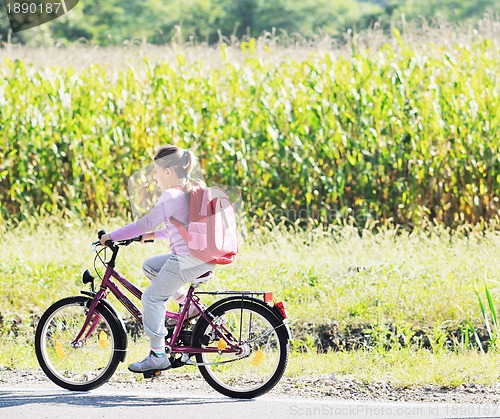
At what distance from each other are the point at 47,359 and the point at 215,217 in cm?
151

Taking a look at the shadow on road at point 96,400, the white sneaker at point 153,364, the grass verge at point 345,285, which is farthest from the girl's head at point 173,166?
the grass verge at point 345,285

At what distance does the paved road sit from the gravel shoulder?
14 centimetres

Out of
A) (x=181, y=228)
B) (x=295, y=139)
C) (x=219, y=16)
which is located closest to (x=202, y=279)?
(x=181, y=228)

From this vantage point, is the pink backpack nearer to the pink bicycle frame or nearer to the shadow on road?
the pink bicycle frame

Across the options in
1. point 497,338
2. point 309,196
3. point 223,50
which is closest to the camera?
point 497,338

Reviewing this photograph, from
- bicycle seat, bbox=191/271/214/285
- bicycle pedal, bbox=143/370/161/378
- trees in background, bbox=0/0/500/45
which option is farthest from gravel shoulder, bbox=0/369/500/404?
trees in background, bbox=0/0/500/45

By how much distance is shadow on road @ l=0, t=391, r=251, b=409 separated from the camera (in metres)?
6.03

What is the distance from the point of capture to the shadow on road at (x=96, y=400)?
6.03 metres

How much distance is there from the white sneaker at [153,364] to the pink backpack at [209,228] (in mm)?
690

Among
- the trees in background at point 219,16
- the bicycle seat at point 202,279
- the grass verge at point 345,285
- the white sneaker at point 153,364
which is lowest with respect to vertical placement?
the grass verge at point 345,285

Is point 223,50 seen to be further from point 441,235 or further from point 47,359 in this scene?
point 47,359

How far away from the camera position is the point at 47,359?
6.46 m

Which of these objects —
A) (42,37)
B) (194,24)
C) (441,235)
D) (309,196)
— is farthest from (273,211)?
(194,24)

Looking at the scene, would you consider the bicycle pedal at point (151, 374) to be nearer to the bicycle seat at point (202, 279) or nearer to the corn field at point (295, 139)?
the bicycle seat at point (202, 279)
